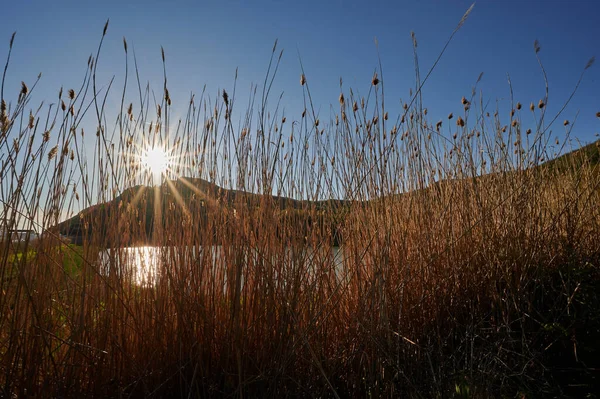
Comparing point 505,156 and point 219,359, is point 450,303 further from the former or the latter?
point 219,359

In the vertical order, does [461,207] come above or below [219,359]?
above

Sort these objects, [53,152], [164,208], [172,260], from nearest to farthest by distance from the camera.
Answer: [53,152], [172,260], [164,208]

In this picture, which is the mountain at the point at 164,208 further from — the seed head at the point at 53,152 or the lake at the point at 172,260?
the seed head at the point at 53,152

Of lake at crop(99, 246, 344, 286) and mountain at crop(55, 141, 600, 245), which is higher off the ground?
mountain at crop(55, 141, 600, 245)

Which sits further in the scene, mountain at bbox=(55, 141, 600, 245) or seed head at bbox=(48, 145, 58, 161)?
mountain at bbox=(55, 141, 600, 245)

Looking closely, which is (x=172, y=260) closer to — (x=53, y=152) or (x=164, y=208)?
(x=164, y=208)

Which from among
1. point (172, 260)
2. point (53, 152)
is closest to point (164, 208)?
point (172, 260)

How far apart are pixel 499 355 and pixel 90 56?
2.12 m

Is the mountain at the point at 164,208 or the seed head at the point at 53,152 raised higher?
the seed head at the point at 53,152

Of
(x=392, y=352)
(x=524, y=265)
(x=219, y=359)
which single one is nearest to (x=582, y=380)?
(x=524, y=265)

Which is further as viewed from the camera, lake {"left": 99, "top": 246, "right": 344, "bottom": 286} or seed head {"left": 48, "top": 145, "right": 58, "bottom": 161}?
lake {"left": 99, "top": 246, "right": 344, "bottom": 286}

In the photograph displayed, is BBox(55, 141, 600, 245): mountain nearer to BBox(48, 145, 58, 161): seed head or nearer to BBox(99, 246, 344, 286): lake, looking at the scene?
BBox(99, 246, 344, 286): lake

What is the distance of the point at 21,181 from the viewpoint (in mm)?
1253

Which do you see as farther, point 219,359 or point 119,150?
point 119,150
